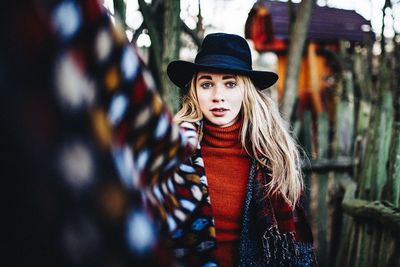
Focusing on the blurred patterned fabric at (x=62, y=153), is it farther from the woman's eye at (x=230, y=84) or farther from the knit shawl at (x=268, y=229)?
the woman's eye at (x=230, y=84)

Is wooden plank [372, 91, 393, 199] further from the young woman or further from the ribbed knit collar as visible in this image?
the ribbed knit collar

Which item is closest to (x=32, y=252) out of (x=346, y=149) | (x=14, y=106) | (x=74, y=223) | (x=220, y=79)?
(x=74, y=223)

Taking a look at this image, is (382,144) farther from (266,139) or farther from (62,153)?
(62,153)

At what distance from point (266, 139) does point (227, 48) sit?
0.44 meters

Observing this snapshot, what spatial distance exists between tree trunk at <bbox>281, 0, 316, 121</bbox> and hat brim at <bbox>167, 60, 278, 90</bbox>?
1.63 metres

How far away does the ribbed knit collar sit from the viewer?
1.76 m

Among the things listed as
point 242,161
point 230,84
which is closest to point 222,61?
point 230,84

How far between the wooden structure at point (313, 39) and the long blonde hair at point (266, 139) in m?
8.71

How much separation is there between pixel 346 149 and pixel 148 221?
415 cm

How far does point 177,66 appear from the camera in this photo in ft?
5.95

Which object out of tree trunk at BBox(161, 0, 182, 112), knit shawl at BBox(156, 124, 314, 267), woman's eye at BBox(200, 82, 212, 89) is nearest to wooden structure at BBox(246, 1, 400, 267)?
knit shawl at BBox(156, 124, 314, 267)

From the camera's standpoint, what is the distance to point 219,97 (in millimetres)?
1698

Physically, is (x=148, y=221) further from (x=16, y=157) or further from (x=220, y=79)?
(x=220, y=79)

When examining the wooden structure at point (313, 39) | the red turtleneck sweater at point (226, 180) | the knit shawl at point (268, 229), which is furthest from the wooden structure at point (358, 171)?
the wooden structure at point (313, 39)
